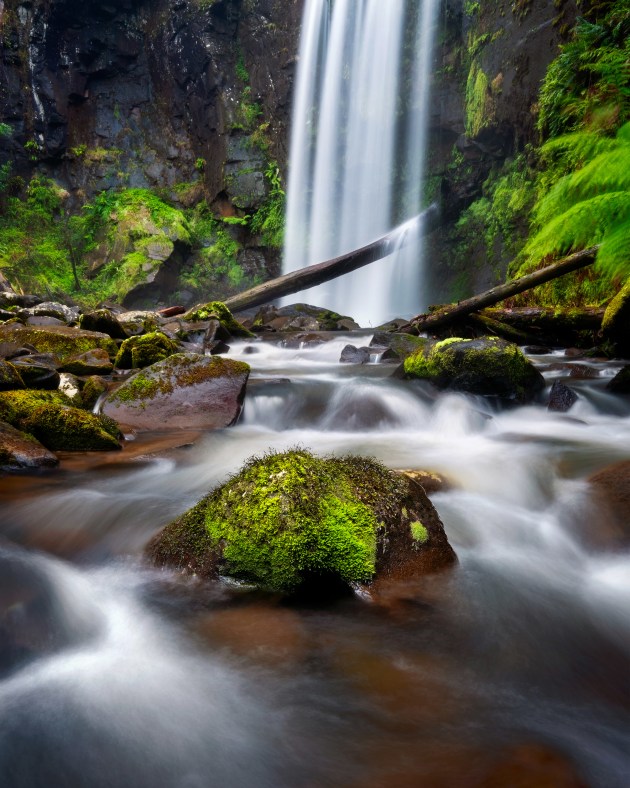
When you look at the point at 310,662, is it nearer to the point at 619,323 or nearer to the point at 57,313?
the point at 619,323

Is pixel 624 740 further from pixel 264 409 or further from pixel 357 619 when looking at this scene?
pixel 264 409

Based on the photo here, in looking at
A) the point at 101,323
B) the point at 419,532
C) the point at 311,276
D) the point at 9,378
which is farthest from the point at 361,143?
→ the point at 419,532

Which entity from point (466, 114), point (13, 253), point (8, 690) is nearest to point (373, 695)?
point (8, 690)

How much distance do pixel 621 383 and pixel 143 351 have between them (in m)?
6.49

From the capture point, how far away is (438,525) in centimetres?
263

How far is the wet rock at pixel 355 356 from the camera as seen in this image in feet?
30.2

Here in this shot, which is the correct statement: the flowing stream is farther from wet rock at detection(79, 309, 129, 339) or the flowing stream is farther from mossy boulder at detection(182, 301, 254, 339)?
mossy boulder at detection(182, 301, 254, 339)

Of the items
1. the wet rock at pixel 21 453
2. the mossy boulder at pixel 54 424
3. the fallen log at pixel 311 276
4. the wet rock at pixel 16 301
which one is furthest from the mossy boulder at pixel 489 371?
the wet rock at pixel 16 301

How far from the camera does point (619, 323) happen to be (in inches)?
283

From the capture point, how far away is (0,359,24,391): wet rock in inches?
198

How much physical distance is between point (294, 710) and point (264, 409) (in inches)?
181

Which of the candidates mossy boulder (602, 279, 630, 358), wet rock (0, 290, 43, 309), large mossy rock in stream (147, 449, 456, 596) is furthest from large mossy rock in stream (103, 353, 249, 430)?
wet rock (0, 290, 43, 309)

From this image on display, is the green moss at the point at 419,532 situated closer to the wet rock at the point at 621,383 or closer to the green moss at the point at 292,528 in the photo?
the green moss at the point at 292,528

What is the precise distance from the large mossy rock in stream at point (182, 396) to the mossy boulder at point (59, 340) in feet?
10.3
